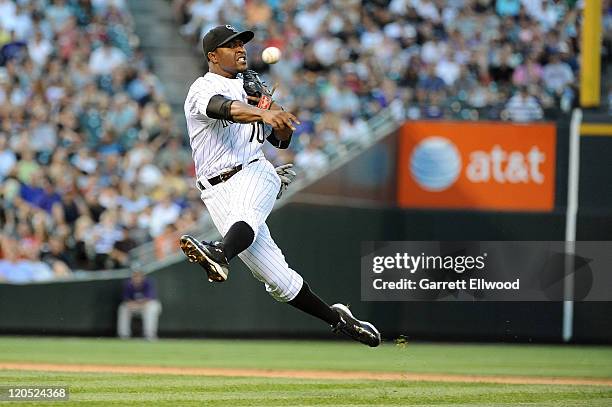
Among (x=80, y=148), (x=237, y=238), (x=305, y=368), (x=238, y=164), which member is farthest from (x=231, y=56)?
(x=80, y=148)

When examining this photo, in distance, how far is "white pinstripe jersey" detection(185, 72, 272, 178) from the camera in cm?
764

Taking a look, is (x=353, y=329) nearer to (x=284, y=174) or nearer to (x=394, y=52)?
(x=284, y=174)

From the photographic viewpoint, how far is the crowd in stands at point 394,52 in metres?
15.6

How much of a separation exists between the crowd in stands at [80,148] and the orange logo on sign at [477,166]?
9.00ft

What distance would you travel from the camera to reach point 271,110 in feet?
23.4

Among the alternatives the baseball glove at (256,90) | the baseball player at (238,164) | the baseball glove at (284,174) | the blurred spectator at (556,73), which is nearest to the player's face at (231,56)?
the baseball player at (238,164)

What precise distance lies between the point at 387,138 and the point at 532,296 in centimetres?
243

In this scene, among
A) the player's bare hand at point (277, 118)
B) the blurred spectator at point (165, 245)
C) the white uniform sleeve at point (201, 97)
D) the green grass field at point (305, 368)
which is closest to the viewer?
the player's bare hand at point (277, 118)

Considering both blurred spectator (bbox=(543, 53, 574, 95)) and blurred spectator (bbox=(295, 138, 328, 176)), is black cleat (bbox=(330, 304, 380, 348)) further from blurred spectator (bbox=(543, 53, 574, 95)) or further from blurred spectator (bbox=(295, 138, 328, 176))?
blurred spectator (bbox=(543, 53, 574, 95))

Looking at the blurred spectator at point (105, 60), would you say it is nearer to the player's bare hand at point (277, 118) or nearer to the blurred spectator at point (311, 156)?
the blurred spectator at point (311, 156)

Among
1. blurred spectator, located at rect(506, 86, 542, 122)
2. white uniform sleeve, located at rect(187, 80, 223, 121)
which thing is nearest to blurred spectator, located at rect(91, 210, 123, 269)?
blurred spectator, located at rect(506, 86, 542, 122)

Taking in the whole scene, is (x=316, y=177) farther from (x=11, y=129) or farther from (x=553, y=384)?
(x=553, y=384)

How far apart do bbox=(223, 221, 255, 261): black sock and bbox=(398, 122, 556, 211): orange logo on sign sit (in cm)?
696

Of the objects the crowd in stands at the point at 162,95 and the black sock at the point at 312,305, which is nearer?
the black sock at the point at 312,305
